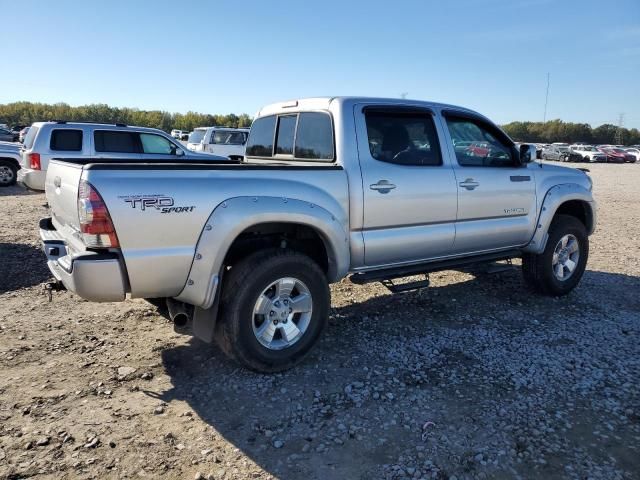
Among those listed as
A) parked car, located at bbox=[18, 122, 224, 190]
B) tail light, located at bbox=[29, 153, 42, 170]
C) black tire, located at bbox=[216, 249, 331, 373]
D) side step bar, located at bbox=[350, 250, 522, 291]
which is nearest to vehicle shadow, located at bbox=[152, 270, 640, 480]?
black tire, located at bbox=[216, 249, 331, 373]

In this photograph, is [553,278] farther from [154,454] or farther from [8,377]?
[8,377]

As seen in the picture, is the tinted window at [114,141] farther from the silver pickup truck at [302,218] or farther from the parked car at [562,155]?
the parked car at [562,155]

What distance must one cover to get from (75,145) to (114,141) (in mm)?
853

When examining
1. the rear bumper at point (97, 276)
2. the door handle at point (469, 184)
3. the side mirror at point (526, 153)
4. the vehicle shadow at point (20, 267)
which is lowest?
the vehicle shadow at point (20, 267)

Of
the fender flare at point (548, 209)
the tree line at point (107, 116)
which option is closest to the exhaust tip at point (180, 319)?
the fender flare at point (548, 209)

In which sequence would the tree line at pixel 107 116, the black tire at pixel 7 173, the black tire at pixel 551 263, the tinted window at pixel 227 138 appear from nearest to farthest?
1. the black tire at pixel 551 263
2. the black tire at pixel 7 173
3. the tinted window at pixel 227 138
4. the tree line at pixel 107 116

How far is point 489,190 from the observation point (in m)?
4.88

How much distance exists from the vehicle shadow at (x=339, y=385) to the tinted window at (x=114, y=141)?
26.1 feet

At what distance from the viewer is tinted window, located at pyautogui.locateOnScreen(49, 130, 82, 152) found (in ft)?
35.6

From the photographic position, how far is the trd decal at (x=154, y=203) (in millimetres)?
2961

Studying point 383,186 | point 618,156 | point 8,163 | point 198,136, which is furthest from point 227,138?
point 618,156

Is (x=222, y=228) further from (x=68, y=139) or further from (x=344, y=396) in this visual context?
(x=68, y=139)

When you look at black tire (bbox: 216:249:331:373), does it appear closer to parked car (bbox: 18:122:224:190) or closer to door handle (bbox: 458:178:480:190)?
door handle (bbox: 458:178:480:190)

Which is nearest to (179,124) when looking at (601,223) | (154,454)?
(601,223)
